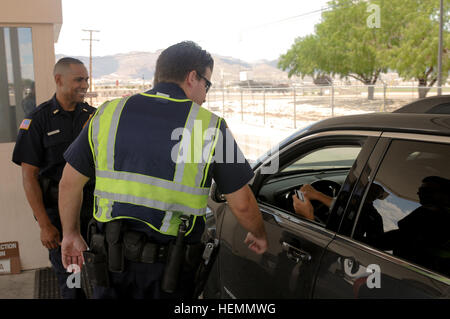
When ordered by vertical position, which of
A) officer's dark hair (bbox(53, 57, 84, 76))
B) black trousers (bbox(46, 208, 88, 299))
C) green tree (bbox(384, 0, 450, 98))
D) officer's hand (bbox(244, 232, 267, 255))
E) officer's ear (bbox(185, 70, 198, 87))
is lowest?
black trousers (bbox(46, 208, 88, 299))

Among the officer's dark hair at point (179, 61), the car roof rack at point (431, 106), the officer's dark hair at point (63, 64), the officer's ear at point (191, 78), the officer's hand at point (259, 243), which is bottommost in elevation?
the officer's hand at point (259, 243)

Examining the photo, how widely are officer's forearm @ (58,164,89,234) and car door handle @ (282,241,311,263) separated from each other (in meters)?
0.92

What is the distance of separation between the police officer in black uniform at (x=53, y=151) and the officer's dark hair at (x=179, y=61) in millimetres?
1274

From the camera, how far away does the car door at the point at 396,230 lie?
5.08ft

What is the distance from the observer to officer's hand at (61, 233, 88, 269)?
6.88 ft

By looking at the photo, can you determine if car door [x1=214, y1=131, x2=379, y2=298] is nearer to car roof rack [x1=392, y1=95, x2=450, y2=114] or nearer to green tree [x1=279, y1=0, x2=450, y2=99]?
car roof rack [x1=392, y1=95, x2=450, y2=114]

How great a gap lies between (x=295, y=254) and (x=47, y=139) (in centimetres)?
175

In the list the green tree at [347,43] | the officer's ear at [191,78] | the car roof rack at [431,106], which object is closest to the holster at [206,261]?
the officer's ear at [191,78]

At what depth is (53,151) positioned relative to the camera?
294 cm

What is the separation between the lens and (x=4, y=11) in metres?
3.93

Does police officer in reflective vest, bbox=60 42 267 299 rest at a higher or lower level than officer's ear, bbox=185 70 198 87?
lower

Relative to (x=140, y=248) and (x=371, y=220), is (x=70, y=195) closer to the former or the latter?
(x=140, y=248)

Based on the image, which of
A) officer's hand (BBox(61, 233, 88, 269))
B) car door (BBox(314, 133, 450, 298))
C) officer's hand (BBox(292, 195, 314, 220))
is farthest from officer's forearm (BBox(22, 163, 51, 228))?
car door (BBox(314, 133, 450, 298))

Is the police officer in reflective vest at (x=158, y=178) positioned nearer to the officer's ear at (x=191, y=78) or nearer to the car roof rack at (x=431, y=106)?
the officer's ear at (x=191, y=78)
